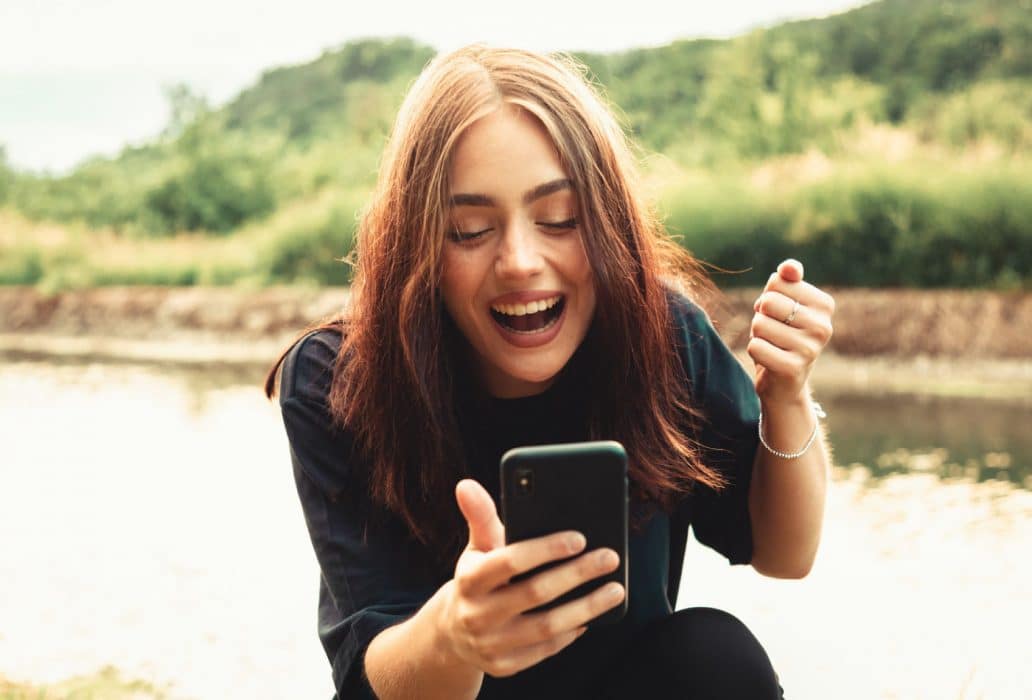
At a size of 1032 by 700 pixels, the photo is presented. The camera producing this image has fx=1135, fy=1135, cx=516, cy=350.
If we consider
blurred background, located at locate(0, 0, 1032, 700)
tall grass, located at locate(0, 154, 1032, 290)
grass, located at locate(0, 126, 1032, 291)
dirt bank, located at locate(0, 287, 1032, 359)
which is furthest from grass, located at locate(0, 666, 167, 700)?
tall grass, located at locate(0, 154, 1032, 290)

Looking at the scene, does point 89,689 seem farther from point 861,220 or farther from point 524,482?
point 861,220

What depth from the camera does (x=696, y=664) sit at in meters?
1.36

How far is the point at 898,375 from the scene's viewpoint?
18.0ft

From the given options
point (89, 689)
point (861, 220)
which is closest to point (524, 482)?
point (89, 689)

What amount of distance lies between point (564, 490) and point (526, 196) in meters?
0.39

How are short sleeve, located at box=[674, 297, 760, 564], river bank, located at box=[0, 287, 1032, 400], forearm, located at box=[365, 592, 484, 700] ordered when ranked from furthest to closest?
1. river bank, located at box=[0, 287, 1032, 400]
2. short sleeve, located at box=[674, 297, 760, 564]
3. forearm, located at box=[365, 592, 484, 700]

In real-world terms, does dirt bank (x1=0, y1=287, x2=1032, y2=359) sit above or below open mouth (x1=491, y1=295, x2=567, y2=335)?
below

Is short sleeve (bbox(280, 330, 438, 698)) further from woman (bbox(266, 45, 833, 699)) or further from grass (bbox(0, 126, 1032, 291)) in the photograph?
grass (bbox(0, 126, 1032, 291))

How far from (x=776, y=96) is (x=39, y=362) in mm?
5969

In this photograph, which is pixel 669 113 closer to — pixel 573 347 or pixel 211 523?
pixel 211 523

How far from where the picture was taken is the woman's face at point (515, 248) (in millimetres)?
1270

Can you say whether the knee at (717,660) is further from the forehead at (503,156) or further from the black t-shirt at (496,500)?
the forehead at (503,156)

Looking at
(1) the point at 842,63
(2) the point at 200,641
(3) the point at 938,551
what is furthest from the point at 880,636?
(1) the point at 842,63

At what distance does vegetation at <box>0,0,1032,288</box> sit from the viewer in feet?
19.9
